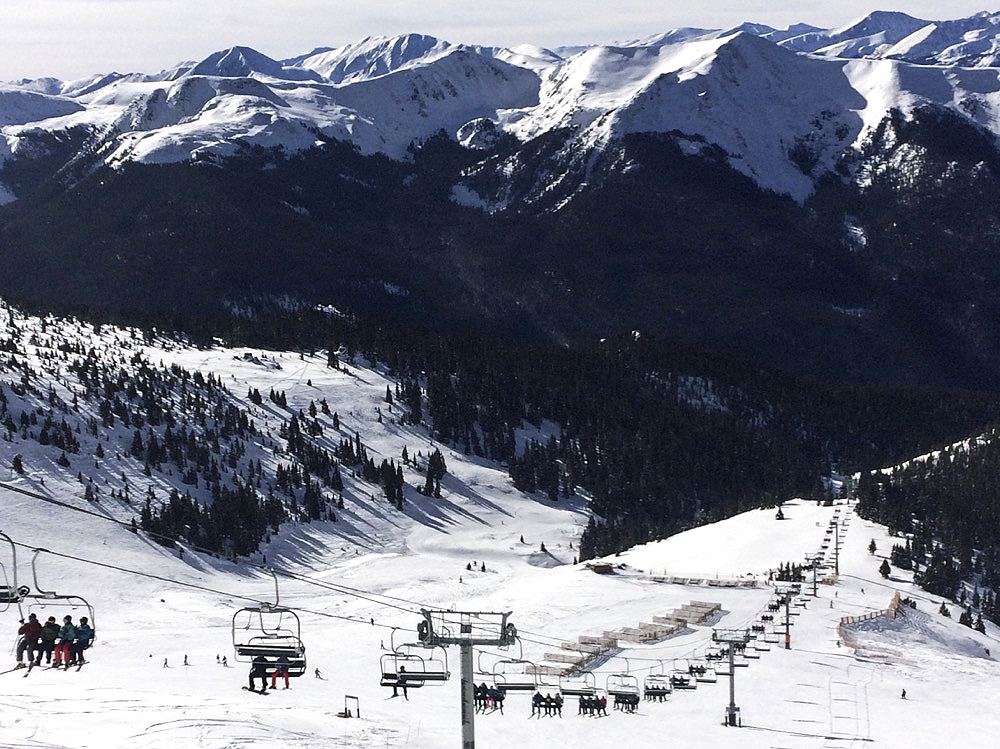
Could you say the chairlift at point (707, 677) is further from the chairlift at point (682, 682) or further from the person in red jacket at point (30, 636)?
the person in red jacket at point (30, 636)

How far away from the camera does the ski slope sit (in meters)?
79.8

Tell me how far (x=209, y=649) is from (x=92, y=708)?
31750 mm

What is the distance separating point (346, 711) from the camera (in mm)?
82000

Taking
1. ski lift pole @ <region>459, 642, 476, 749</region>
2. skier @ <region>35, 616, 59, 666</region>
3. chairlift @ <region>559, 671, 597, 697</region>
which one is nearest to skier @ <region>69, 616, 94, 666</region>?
skier @ <region>35, 616, 59, 666</region>

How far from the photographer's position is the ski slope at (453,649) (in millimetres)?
79812

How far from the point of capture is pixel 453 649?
11700cm

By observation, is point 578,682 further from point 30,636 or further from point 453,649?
point 30,636

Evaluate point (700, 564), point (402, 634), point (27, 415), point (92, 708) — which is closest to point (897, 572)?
point (700, 564)

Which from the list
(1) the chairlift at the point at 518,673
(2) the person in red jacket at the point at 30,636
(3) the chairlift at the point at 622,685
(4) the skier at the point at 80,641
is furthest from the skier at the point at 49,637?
(1) the chairlift at the point at 518,673

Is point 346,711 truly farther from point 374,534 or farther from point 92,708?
point 374,534

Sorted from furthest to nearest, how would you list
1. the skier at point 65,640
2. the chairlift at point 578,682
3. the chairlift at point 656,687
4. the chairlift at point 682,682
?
the chairlift at point 682,682 < the chairlift at point 656,687 < the chairlift at point 578,682 < the skier at point 65,640

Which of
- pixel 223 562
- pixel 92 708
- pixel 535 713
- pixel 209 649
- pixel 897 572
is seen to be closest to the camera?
pixel 92 708

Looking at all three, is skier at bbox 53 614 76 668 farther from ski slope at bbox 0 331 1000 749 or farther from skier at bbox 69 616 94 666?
ski slope at bbox 0 331 1000 749

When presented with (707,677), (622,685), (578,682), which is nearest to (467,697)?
(622,685)
